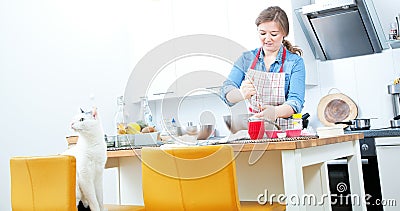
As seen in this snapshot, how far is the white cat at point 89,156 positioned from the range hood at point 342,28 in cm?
225

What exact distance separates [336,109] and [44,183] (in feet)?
8.49

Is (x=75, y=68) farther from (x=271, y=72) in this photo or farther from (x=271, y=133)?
(x=271, y=133)

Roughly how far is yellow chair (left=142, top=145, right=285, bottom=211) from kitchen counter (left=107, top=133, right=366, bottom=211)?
18cm

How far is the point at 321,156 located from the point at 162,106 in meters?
2.81

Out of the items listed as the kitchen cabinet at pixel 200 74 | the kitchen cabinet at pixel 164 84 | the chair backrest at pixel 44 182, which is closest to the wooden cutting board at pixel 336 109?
the kitchen cabinet at pixel 200 74

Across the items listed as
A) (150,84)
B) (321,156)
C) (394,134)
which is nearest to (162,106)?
(150,84)

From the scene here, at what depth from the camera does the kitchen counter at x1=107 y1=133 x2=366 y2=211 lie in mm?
1434

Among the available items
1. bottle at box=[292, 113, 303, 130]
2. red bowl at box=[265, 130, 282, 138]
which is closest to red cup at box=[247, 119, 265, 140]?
red bowl at box=[265, 130, 282, 138]

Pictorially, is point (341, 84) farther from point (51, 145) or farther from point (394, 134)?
point (51, 145)

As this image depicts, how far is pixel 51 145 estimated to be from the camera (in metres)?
3.32

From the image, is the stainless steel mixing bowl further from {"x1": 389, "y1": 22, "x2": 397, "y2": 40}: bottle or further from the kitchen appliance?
{"x1": 389, "y1": 22, "x2": 397, "y2": 40}: bottle

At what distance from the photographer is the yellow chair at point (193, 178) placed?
1.36 meters

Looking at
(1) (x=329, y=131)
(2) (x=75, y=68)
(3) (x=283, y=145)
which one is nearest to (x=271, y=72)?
(1) (x=329, y=131)

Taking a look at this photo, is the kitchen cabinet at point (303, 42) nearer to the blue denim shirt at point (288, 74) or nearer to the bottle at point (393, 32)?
the bottle at point (393, 32)
